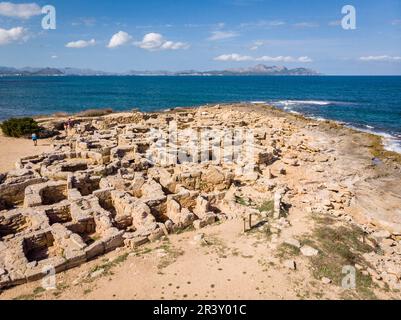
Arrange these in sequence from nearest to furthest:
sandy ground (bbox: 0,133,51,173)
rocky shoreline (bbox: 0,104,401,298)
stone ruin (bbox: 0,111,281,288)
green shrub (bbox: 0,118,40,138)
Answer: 1. stone ruin (bbox: 0,111,281,288)
2. rocky shoreline (bbox: 0,104,401,298)
3. sandy ground (bbox: 0,133,51,173)
4. green shrub (bbox: 0,118,40,138)

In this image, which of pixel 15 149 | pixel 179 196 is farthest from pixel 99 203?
pixel 15 149

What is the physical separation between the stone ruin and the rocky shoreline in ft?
0.15

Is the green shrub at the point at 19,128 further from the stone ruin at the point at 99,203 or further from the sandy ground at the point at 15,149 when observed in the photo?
the stone ruin at the point at 99,203

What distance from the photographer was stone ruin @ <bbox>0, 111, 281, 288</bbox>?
35.7ft

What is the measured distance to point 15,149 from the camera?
998 inches

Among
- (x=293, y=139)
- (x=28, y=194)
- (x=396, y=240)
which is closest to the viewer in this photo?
(x=396, y=240)

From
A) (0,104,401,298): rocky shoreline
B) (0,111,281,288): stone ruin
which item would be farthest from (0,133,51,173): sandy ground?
(0,111,281,288): stone ruin

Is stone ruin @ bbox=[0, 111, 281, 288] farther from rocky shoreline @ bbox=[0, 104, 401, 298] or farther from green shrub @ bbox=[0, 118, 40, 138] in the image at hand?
green shrub @ bbox=[0, 118, 40, 138]

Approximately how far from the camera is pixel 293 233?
11945 mm

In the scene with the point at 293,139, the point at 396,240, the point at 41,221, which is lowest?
the point at 396,240

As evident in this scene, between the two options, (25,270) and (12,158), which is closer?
(25,270)

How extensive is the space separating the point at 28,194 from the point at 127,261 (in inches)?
277
